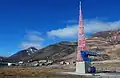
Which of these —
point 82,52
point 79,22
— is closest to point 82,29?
point 79,22

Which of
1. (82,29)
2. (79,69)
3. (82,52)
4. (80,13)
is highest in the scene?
(80,13)

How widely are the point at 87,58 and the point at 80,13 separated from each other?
2083 cm

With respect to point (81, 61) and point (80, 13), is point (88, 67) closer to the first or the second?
point (81, 61)

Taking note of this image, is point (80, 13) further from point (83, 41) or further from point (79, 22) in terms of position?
point (83, 41)

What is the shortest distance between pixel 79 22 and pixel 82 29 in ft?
12.7

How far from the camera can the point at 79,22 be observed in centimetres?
11756

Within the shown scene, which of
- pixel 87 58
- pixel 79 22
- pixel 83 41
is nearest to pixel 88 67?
pixel 87 58

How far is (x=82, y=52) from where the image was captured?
397 feet

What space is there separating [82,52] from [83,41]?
6650 mm

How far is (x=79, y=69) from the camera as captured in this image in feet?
394

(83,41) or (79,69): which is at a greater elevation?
(83,41)

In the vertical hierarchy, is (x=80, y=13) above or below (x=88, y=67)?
above

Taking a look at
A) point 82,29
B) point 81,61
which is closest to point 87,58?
point 81,61

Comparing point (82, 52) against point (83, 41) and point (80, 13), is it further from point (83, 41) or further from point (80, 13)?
point (80, 13)
